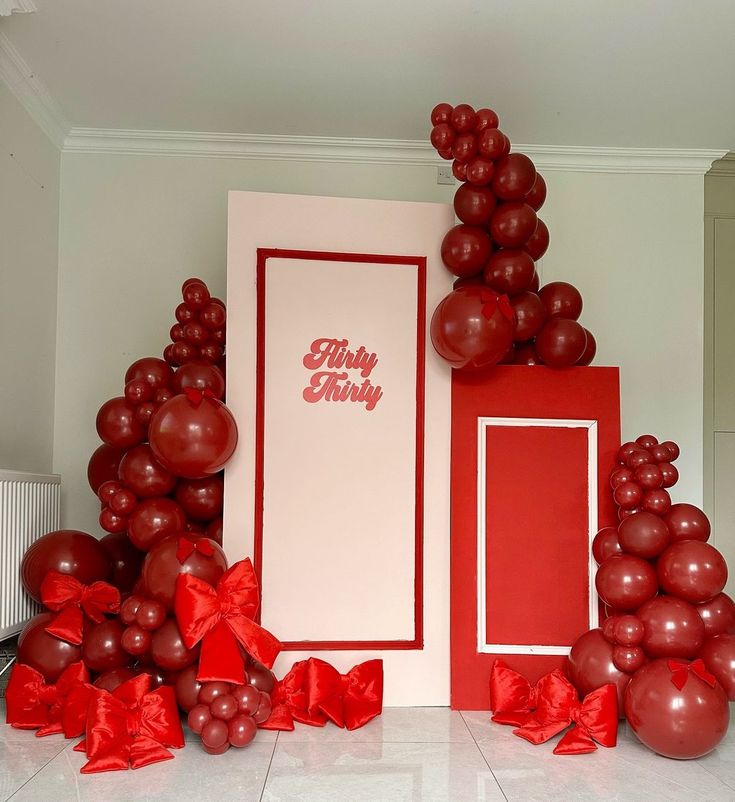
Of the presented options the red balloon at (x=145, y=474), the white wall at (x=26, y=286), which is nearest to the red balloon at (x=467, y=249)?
the red balloon at (x=145, y=474)

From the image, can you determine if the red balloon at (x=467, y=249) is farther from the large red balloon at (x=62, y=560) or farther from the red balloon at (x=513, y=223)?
the large red balloon at (x=62, y=560)

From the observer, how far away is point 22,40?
290 cm

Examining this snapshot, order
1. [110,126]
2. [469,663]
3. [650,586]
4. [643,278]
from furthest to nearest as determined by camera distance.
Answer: [643,278] → [110,126] → [469,663] → [650,586]

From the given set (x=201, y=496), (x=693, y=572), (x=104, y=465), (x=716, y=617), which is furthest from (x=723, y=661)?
(x=104, y=465)

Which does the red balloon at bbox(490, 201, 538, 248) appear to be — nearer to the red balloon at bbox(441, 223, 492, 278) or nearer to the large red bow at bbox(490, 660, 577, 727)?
the red balloon at bbox(441, 223, 492, 278)

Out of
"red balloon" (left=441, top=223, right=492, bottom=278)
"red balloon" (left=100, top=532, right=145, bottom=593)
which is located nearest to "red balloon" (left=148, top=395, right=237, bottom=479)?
"red balloon" (left=100, top=532, right=145, bottom=593)

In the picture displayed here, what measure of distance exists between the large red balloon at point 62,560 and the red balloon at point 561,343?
1784 millimetres

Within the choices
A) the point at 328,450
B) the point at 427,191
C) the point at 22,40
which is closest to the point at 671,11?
the point at 427,191

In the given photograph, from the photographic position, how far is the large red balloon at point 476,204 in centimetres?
282

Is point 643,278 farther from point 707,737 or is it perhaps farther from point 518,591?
point 707,737

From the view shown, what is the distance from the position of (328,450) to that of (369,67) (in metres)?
1.48

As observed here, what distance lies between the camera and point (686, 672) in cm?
234

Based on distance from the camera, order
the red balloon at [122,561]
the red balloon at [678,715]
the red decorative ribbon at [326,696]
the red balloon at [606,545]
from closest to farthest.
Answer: the red balloon at [678,715] → the red decorative ribbon at [326,696] → the red balloon at [606,545] → the red balloon at [122,561]

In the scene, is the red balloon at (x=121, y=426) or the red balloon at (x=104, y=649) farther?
the red balloon at (x=121, y=426)
